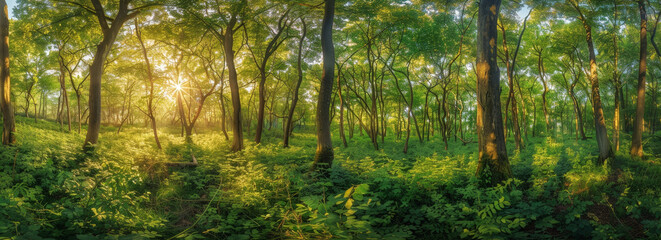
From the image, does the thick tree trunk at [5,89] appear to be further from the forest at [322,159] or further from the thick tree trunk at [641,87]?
the thick tree trunk at [641,87]

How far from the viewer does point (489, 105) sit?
7.29 metres

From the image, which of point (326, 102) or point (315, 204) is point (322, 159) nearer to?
point (326, 102)

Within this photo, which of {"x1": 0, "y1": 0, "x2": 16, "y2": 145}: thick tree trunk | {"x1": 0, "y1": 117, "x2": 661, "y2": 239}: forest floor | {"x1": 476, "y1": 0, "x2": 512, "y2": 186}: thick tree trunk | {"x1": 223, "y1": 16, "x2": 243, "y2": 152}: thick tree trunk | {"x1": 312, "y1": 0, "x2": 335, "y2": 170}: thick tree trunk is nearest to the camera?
{"x1": 0, "y1": 117, "x2": 661, "y2": 239}: forest floor

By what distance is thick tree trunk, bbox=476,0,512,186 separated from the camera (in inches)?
278

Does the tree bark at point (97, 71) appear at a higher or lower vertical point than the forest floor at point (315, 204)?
higher

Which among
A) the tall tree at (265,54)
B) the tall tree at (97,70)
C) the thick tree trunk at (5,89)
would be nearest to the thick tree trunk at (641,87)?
the tall tree at (265,54)

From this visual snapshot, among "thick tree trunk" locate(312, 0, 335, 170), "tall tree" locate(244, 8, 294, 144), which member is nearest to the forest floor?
"thick tree trunk" locate(312, 0, 335, 170)

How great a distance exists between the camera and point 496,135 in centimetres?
720

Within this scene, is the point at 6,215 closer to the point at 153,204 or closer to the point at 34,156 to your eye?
the point at 153,204

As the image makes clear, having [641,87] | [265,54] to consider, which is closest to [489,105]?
[641,87]

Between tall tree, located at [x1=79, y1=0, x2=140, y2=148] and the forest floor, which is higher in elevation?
tall tree, located at [x1=79, y1=0, x2=140, y2=148]

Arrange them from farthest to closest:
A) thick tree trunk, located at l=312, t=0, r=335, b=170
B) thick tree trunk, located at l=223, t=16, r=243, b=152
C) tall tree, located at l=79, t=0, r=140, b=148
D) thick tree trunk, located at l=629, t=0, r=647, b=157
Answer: thick tree trunk, located at l=223, t=16, r=243, b=152 < thick tree trunk, located at l=629, t=0, r=647, b=157 < tall tree, located at l=79, t=0, r=140, b=148 < thick tree trunk, located at l=312, t=0, r=335, b=170

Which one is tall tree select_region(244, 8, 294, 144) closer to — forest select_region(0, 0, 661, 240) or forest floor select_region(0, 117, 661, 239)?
forest select_region(0, 0, 661, 240)

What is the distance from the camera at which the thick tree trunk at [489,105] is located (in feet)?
23.2
